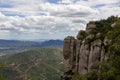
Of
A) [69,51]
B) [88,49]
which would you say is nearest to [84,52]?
[88,49]

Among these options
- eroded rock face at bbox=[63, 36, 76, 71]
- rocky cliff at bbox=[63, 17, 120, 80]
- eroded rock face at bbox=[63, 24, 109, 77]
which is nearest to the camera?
rocky cliff at bbox=[63, 17, 120, 80]

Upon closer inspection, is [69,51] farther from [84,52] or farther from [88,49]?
[88,49]

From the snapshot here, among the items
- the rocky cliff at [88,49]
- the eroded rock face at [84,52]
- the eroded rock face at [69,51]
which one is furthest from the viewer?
the eroded rock face at [69,51]

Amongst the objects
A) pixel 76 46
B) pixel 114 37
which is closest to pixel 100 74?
pixel 114 37

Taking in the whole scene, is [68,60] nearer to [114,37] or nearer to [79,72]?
[79,72]

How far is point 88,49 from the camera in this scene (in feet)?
382

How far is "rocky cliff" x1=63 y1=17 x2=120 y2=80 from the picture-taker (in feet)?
354

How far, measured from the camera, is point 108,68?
3408 inches

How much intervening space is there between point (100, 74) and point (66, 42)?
50.8 metres

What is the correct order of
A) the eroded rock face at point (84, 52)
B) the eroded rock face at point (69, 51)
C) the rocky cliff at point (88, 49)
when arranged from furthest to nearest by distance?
1. the eroded rock face at point (69, 51)
2. the eroded rock face at point (84, 52)
3. the rocky cliff at point (88, 49)

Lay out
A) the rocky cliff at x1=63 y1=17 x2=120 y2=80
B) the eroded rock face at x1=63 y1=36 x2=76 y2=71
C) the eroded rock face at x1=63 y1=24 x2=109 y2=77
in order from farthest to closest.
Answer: the eroded rock face at x1=63 y1=36 x2=76 y2=71 → the eroded rock face at x1=63 y1=24 x2=109 y2=77 → the rocky cliff at x1=63 y1=17 x2=120 y2=80

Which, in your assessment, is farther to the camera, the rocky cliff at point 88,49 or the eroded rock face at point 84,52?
the eroded rock face at point 84,52

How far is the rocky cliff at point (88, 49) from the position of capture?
107875 millimetres

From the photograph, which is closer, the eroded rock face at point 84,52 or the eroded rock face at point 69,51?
the eroded rock face at point 84,52
